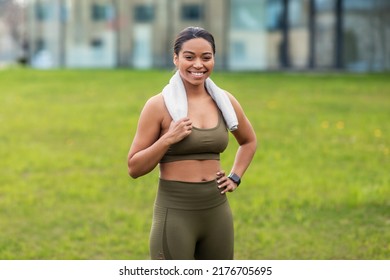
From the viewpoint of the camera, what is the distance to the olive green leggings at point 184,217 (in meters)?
2.96

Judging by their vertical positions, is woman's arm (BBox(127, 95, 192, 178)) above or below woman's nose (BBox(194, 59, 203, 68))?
below

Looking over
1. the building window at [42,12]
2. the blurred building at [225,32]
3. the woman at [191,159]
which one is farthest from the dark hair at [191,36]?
the building window at [42,12]

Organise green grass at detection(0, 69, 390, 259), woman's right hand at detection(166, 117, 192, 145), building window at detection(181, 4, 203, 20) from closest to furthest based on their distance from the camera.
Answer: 1. woman's right hand at detection(166, 117, 192, 145)
2. green grass at detection(0, 69, 390, 259)
3. building window at detection(181, 4, 203, 20)

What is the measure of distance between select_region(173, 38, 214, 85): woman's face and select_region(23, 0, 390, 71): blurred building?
1084 inches

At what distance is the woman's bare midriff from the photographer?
2924mm

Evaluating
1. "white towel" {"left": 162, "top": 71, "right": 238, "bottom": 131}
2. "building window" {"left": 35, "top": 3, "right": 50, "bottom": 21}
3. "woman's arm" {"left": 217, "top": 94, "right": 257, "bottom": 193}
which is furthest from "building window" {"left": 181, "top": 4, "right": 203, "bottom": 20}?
"white towel" {"left": 162, "top": 71, "right": 238, "bottom": 131}

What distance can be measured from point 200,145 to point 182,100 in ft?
0.66

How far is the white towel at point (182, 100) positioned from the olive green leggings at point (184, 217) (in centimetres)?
29

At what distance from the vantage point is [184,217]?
117 inches

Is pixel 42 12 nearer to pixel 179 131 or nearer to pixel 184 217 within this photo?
pixel 184 217

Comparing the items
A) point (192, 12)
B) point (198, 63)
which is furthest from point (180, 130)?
point (192, 12)

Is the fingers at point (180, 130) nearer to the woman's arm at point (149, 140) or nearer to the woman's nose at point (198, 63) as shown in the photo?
the woman's arm at point (149, 140)

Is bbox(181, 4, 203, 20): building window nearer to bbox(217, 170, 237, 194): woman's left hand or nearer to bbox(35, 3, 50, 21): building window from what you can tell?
bbox(35, 3, 50, 21): building window

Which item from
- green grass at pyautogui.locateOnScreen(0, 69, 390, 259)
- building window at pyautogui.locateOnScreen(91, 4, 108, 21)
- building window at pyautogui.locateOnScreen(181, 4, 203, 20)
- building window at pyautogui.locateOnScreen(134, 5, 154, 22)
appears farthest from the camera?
building window at pyautogui.locateOnScreen(91, 4, 108, 21)
